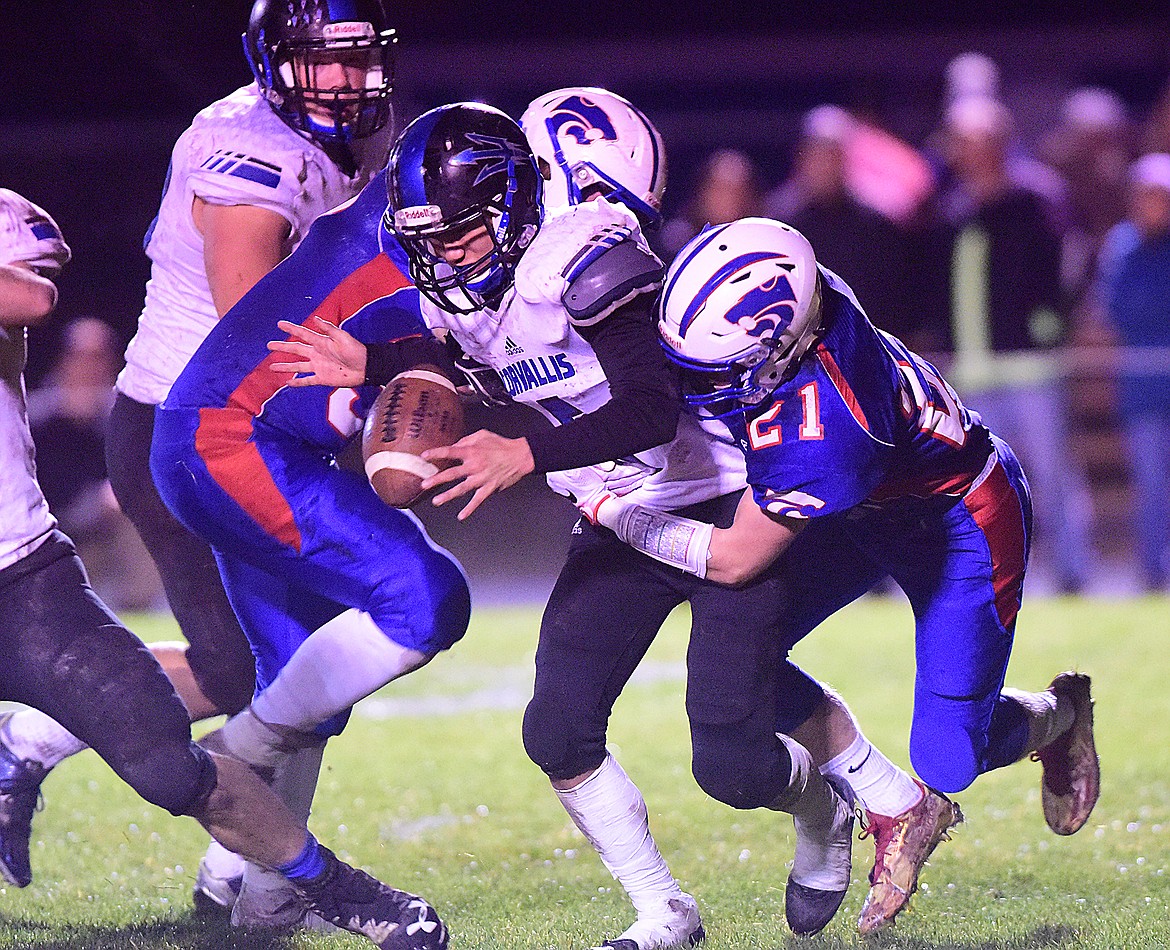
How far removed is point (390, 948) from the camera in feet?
9.58

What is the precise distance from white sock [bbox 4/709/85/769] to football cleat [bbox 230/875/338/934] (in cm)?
53

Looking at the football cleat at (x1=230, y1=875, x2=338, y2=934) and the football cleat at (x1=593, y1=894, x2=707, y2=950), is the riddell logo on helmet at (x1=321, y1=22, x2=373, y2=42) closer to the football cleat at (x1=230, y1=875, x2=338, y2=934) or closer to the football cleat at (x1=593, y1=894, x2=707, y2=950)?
the football cleat at (x1=230, y1=875, x2=338, y2=934)

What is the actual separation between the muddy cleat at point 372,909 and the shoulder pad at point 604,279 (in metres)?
1.10

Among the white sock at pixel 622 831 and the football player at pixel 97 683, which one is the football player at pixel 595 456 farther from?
the football player at pixel 97 683

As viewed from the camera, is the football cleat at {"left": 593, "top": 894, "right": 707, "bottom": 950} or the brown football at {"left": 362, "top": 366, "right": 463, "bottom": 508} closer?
the brown football at {"left": 362, "top": 366, "right": 463, "bottom": 508}

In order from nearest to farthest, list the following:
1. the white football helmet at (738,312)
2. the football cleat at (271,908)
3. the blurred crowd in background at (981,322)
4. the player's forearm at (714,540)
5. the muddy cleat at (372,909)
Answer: the white football helmet at (738,312) → the player's forearm at (714,540) → the muddy cleat at (372,909) → the football cleat at (271,908) → the blurred crowd in background at (981,322)

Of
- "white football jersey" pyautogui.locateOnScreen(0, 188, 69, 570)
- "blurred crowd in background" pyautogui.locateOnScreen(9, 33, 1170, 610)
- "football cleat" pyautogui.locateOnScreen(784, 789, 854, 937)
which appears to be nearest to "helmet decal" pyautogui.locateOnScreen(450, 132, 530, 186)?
"white football jersey" pyautogui.locateOnScreen(0, 188, 69, 570)

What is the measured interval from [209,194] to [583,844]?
1776 mm

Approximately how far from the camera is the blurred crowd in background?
6.32 metres

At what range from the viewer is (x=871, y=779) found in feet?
10.6

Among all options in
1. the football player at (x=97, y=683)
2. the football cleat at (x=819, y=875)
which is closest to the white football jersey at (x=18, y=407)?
the football player at (x=97, y=683)

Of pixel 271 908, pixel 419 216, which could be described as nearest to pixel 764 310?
pixel 419 216

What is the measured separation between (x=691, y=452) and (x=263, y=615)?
0.96m

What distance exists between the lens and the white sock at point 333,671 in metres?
3.09
